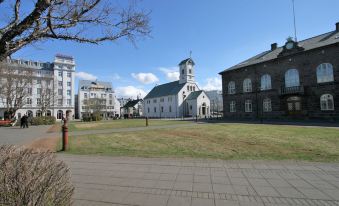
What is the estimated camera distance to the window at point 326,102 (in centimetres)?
2789

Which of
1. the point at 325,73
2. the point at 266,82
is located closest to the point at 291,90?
the point at 325,73

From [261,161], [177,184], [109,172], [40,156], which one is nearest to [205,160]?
[261,161]

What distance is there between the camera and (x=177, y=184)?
4.80 metres

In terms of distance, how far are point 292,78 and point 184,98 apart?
41327mm

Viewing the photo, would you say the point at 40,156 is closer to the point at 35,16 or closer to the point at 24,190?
the point at 24,190

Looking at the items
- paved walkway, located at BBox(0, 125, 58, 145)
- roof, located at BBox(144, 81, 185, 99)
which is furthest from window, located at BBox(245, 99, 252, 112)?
roof, located at BBox(144, 81, 185, 99)

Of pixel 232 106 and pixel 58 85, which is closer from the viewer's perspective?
pixel 232 106

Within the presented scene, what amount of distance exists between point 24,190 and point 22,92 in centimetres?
4620

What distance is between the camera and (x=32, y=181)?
2.25m

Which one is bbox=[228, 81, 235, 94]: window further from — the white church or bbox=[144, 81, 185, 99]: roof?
bbox=[144, 81, 185, 99]: roof

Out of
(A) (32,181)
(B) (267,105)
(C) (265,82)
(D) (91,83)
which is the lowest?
(A) (32,181)

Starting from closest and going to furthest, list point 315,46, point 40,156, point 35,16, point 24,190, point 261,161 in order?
point 24,190
point 40,156
point 35,16
point 261,161
point 315,46

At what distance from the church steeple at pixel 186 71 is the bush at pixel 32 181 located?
70.4 m

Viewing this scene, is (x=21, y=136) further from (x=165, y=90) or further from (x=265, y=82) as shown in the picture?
(x=165, y=90)
